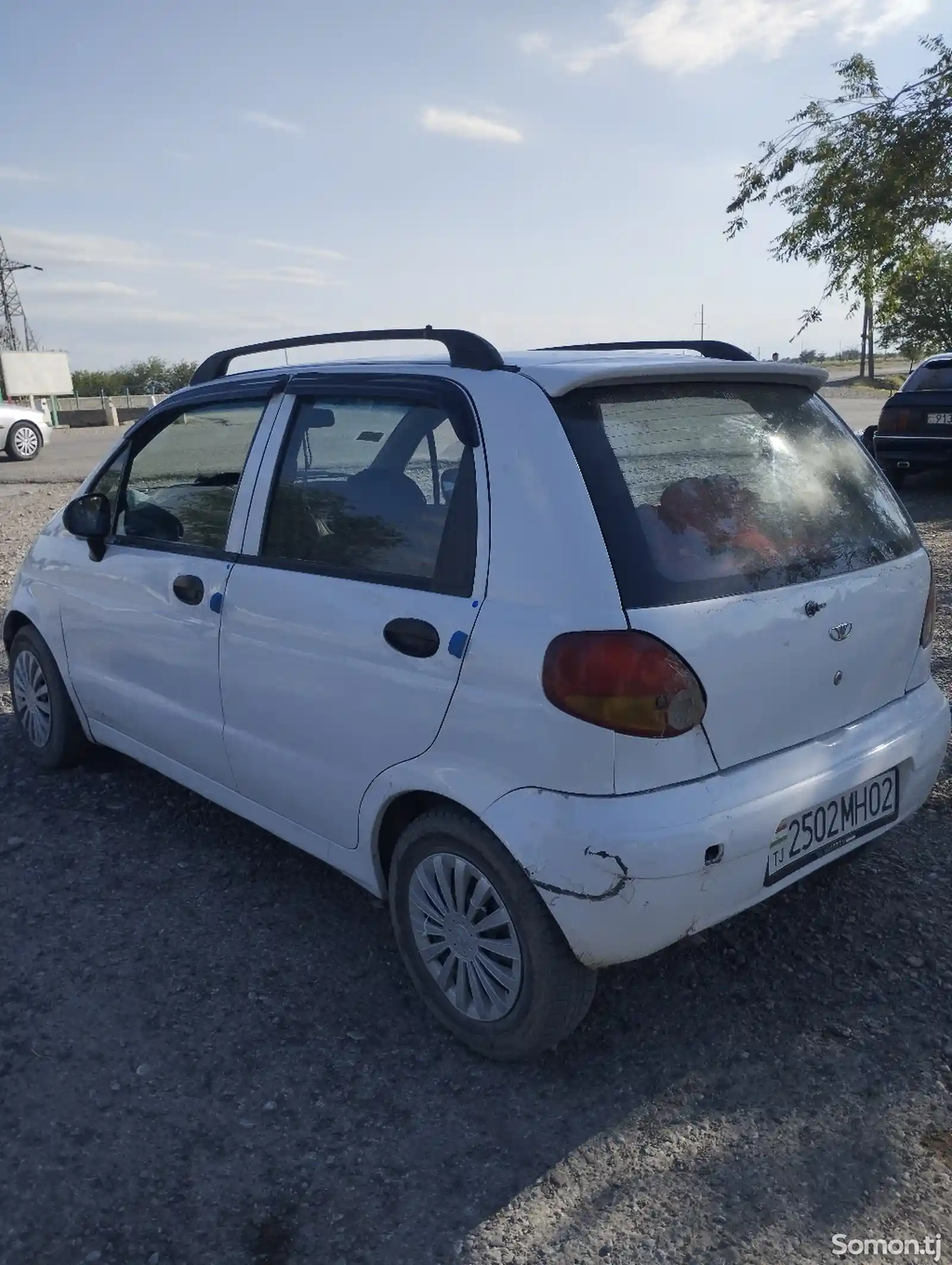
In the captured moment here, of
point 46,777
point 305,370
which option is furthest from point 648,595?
point 46,777

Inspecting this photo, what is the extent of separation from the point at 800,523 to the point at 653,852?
102cm

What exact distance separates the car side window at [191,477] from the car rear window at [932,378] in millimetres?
10342

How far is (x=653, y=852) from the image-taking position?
2432 mm

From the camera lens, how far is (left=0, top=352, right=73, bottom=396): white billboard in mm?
42531

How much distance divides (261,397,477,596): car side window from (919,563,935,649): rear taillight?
145 cm

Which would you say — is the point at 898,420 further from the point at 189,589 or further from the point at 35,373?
the point at 35,373

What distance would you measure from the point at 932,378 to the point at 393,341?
10.7m

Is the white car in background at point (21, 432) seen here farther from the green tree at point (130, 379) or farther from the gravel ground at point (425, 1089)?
the green tree at point (130, 379)

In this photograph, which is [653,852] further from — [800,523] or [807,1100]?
[800,523]

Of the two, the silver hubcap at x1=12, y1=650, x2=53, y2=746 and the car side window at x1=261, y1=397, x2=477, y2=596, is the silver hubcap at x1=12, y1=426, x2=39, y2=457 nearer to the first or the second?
the silver hubcap at x1=12, y1=650, x2=53, y2=746

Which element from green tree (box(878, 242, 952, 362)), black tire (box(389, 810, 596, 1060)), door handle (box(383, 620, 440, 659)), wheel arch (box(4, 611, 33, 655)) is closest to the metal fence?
green tree (box(878, 242, 952, 362))

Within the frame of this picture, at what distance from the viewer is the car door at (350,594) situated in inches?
109

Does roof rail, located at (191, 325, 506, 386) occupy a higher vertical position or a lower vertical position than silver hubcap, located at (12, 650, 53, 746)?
higher

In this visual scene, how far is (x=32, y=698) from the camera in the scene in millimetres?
4926
